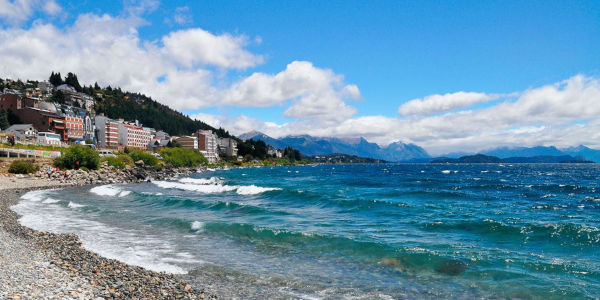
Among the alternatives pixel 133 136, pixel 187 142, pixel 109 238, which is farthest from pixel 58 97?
pixel 109 238

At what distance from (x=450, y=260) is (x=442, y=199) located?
2732cm

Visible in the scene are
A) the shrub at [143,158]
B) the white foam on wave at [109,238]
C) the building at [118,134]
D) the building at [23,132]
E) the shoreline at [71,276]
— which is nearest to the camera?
the shoreline at [71,276]

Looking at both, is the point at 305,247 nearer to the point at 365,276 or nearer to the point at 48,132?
the point at 365,276

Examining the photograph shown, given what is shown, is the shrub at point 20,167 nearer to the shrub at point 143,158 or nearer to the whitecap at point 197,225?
the shrub at point 143,158

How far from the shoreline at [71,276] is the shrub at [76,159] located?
63698 millimetres

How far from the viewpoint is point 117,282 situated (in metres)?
12.1

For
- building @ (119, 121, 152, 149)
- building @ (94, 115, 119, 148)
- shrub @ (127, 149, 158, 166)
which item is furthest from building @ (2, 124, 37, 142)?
building @ (119, 121, 152, 149)

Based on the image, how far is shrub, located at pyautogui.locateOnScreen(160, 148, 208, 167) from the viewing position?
451 feet

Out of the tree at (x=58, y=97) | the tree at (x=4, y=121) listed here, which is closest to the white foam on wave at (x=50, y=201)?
the tree at (x=4, y=121)

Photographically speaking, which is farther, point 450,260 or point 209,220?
point 209,220

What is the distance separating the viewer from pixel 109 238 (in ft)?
69.5

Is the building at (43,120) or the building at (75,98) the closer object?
the building at (43,120)

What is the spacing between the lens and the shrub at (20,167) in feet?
202

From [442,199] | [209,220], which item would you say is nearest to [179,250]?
[209,220]
